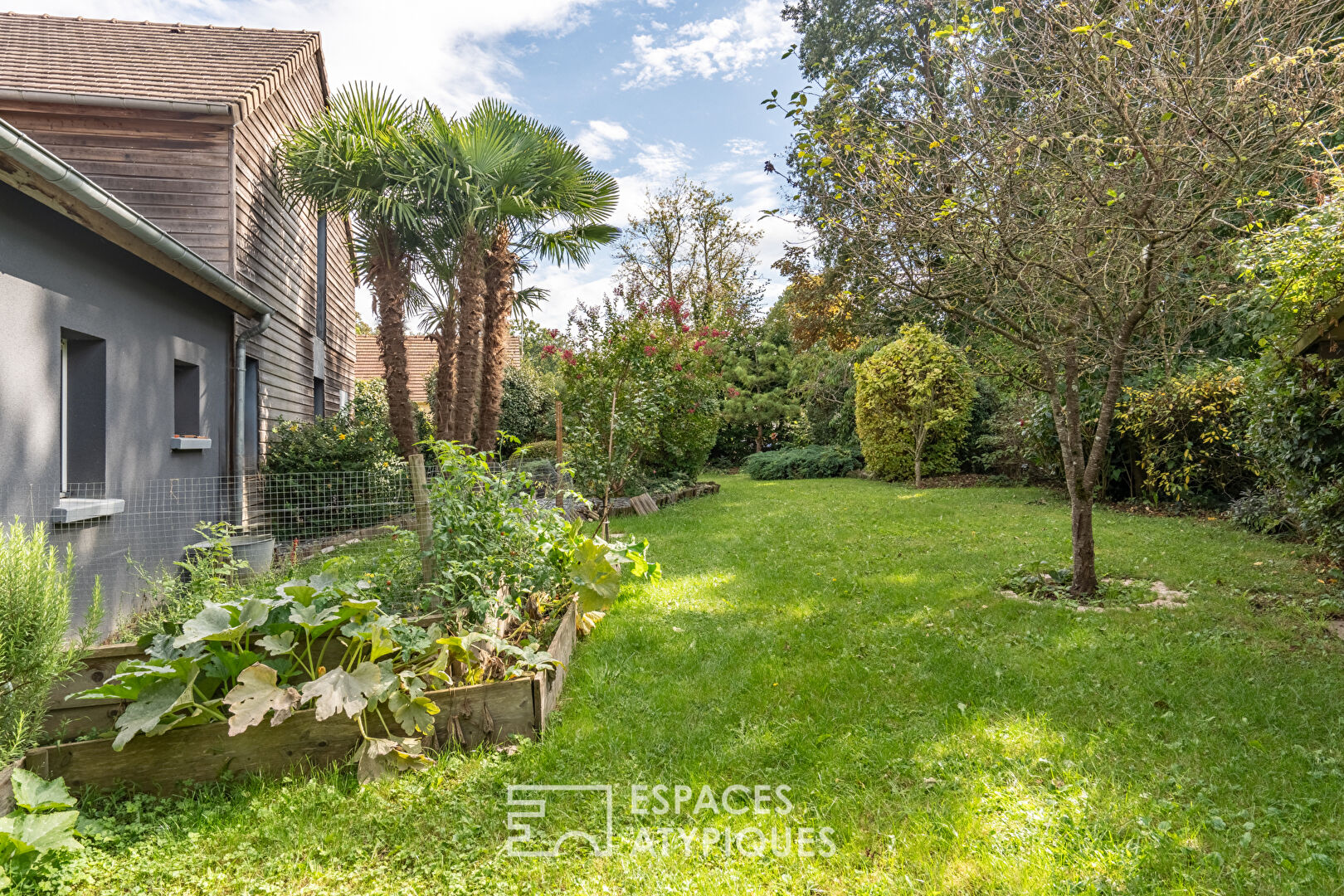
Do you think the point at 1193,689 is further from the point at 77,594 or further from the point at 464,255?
the point at 464,255

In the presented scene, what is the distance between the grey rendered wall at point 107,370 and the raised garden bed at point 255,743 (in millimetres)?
2131

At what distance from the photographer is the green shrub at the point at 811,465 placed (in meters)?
16.5

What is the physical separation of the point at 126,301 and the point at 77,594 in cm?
229

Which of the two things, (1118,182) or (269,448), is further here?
(269,448)

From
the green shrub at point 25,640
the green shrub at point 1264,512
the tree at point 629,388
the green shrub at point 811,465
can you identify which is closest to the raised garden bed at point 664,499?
the tree at point 629,388

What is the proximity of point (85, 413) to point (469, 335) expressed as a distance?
570 cm

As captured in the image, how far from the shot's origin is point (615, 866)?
2.12m

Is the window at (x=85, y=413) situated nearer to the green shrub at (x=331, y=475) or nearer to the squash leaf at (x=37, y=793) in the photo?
the green shrub at (x=331, y=475)

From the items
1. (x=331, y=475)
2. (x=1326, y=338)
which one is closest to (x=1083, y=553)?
(x=1326, y=338)

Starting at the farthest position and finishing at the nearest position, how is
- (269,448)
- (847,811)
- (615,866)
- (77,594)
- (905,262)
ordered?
(269,448) → (905,262) → (77,594) → (847,811) → (615,866)

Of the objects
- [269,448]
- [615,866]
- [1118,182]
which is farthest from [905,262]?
[269,448]

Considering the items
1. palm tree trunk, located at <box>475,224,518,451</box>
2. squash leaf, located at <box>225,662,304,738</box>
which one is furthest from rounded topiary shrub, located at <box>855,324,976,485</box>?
squash leaf, located at <box>225,662,304,738</box>

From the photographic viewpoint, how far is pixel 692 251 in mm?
23844

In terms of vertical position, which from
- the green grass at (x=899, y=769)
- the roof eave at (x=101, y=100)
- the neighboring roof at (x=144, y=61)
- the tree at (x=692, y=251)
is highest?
the tree at (x=692, y=251)
